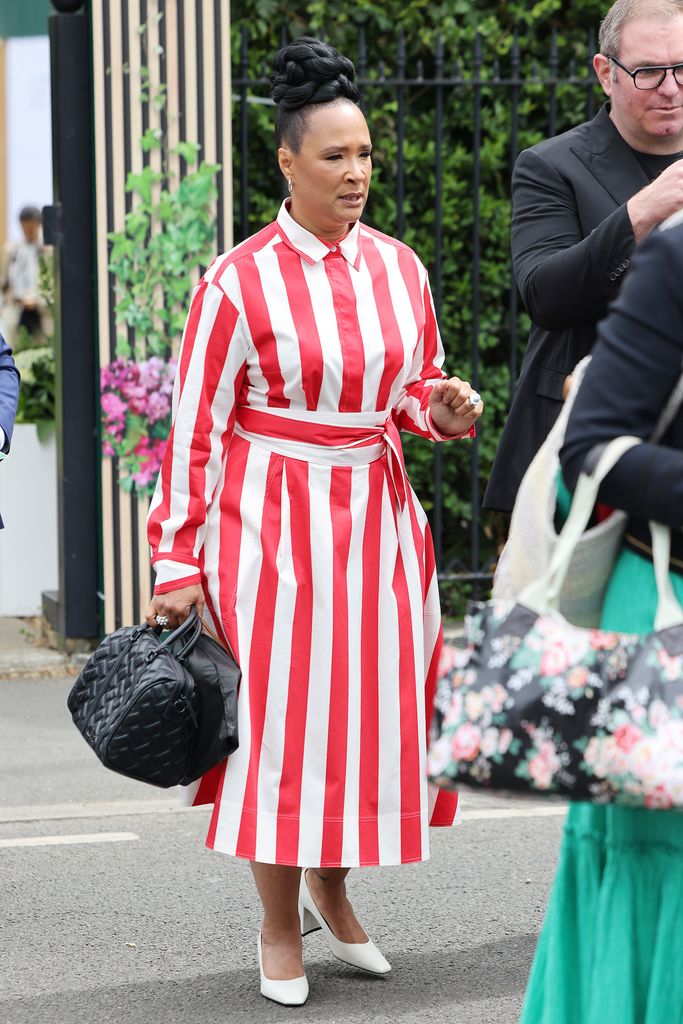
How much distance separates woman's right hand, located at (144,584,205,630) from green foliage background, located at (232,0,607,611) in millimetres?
4225

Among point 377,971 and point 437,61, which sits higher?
point 437,61

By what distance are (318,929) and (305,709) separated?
0.71 meters

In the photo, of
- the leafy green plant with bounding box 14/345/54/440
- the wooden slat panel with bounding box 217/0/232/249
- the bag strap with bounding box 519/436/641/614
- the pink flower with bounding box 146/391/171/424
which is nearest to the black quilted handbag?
the bag strap with bounding box 519/436/641/614

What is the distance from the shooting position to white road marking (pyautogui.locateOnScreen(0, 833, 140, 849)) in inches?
193

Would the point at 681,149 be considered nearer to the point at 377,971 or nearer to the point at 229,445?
the point at 229,445

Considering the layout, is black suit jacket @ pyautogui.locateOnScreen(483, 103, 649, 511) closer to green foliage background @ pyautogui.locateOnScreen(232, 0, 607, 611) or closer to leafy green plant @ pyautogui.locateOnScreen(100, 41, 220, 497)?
leafy green plant @ pyautogui.locateOnScreen(100, 41, 220, 497)

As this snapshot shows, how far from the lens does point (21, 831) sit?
5055mm

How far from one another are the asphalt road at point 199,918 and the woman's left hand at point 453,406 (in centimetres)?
84

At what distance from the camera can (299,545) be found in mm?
3553

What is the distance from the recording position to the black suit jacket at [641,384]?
219 centimetres

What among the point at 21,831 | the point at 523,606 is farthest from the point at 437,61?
the point at 523,606

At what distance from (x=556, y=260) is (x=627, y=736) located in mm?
1507

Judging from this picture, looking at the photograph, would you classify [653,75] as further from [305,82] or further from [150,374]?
[150,374]

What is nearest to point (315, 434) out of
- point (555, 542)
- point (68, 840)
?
point (555, 542)
